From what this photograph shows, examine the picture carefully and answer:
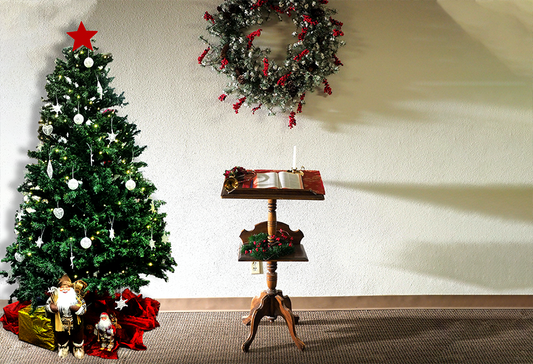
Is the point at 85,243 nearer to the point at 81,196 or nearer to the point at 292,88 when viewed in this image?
the point at 81,196

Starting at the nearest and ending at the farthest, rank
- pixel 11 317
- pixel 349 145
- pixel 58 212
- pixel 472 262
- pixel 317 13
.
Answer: pixel 58 212
pixel 317 13
pixel 11 317
pixel 349 145
pixel 472 262

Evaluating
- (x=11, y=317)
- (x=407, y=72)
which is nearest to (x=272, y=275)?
(x=407, y=72)

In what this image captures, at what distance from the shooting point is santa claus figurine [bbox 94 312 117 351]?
2.91 metres

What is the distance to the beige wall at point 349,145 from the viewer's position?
3215 millimetres

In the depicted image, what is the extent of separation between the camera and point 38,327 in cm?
295

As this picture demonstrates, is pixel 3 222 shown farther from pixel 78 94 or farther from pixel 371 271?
pixel 371 271

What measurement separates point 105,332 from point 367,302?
5.79 feet

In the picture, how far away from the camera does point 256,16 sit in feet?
9.92

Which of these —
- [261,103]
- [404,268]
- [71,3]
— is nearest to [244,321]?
[404,268]

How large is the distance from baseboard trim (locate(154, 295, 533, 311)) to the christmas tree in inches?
29.8

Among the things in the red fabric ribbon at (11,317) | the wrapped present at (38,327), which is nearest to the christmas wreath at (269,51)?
the wrapped present at (38,327)

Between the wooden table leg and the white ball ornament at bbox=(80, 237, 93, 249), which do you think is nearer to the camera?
the white ball ornament at bbox=(80, 237, 93, 249)

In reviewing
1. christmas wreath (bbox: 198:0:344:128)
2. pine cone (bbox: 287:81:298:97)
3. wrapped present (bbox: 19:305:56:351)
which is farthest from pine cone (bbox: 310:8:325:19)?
wrapped present (bbox: 19:305:56:351)

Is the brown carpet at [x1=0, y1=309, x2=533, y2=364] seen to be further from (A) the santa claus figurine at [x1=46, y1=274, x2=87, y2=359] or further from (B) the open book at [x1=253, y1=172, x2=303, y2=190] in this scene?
(B) the open book at [x1=253, y1=172, x2=303, y2=190]
